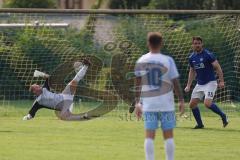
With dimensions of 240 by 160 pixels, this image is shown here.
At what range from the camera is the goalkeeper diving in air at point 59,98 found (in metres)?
19.1

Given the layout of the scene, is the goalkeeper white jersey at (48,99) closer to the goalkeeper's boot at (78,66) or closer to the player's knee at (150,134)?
the goalkeeper's boot at (78,66)

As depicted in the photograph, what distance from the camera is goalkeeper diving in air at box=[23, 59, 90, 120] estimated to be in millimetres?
19078

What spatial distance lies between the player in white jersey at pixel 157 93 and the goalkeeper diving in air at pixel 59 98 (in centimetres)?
811

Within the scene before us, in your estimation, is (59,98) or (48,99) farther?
(59,98)

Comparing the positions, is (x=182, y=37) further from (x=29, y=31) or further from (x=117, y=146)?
(x=117, y=146)

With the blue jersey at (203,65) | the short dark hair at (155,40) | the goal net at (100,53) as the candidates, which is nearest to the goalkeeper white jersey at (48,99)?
the goal net at (100,53)

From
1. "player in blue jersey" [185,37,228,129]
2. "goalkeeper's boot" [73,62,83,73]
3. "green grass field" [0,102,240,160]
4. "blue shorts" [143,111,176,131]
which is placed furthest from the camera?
"goalkeeper's boot" [73,62,83,73]

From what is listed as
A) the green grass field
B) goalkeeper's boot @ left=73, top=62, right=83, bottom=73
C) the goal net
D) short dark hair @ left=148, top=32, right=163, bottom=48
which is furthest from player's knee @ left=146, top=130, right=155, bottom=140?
the goal net

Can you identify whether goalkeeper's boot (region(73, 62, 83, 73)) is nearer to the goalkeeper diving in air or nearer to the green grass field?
the goalkeeper diving in air

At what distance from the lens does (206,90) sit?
17188 mm

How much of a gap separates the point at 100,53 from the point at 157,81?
12589mm

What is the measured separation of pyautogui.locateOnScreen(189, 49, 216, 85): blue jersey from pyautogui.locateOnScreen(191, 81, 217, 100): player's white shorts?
0.09 metres

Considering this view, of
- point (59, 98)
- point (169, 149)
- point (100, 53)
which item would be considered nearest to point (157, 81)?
point (169, 149)

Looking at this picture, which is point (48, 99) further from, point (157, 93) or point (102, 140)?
point (157, 93)
